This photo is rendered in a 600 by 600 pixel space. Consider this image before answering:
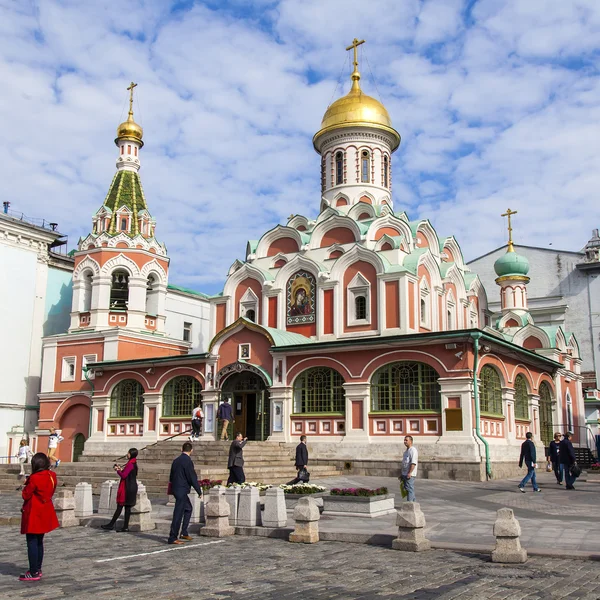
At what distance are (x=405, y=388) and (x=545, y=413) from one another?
8.96m

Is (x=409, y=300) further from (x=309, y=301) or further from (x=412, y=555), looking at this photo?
(x=412, y=555)

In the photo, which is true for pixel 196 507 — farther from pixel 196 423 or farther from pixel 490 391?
pixel 490 391

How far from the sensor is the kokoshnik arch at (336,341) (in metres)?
22.5

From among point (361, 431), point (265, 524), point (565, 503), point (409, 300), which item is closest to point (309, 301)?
point (409, 300)

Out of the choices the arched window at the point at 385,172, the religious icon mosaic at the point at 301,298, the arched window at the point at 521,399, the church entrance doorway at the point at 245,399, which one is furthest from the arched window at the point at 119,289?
the arched window at the point at 521,399

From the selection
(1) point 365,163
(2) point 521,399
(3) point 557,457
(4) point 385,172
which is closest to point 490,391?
(2) point 521,399

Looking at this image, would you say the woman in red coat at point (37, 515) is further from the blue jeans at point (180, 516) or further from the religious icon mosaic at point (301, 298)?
the religious icon mosaic at point (301, 298)

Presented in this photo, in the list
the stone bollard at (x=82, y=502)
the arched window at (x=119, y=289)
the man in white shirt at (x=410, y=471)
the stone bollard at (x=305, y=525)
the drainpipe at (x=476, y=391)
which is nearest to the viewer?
the stone bollard at (x=305, y=525)

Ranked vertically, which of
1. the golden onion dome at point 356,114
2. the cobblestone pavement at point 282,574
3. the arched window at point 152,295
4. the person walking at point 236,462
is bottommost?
the cobblestone pavement at point 282,574

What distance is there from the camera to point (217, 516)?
1173 centimetres

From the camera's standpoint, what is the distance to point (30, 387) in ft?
110

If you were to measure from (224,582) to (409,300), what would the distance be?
18.4 metres

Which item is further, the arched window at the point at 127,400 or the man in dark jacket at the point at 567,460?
the arched window at the point at 127,400

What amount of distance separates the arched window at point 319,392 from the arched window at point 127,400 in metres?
7.07
